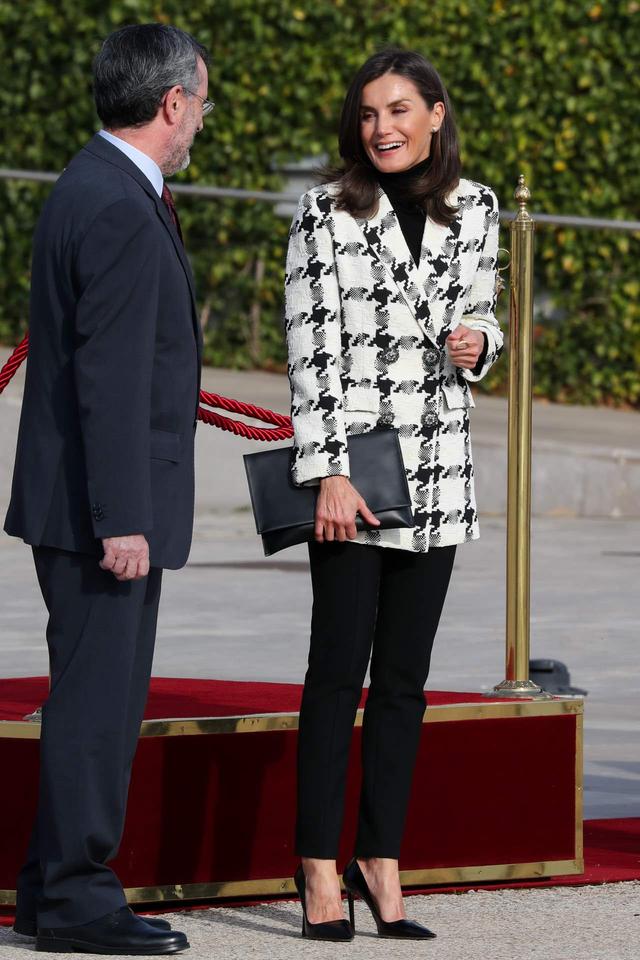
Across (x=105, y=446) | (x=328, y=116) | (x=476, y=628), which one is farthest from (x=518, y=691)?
(x=328, y=116)

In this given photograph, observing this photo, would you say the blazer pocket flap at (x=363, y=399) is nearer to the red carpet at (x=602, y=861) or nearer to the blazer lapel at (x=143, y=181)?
the blazer lapel at (x=143, y=181)

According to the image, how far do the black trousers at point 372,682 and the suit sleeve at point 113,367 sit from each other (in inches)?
17.8

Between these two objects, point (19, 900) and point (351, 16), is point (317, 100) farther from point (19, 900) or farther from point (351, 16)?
point (19, 900)

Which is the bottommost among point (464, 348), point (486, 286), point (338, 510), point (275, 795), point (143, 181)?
point (275, 795)

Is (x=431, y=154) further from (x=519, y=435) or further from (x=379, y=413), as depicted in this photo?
(x=519, y=435)

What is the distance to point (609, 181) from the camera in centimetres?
1353

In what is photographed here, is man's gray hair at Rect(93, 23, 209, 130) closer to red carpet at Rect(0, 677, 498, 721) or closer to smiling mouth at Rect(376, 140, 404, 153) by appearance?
smiling mouth at Rect(376, 140, 404, 153)

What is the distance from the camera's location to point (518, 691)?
5.00 metres

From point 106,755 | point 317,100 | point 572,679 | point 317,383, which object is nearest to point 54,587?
point 106,755

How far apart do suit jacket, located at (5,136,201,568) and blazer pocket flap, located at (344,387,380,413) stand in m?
0.30

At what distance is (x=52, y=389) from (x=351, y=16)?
32.2 ft

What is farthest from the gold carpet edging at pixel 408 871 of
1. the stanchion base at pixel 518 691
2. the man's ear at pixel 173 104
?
the man's ear at pixel 173 104

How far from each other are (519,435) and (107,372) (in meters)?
1.50

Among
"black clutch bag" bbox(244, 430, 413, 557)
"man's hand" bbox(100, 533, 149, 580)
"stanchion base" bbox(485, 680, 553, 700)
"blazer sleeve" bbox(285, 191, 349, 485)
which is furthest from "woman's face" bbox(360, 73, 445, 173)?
"stanchion base" bbox(485, 680, 553, 700)
